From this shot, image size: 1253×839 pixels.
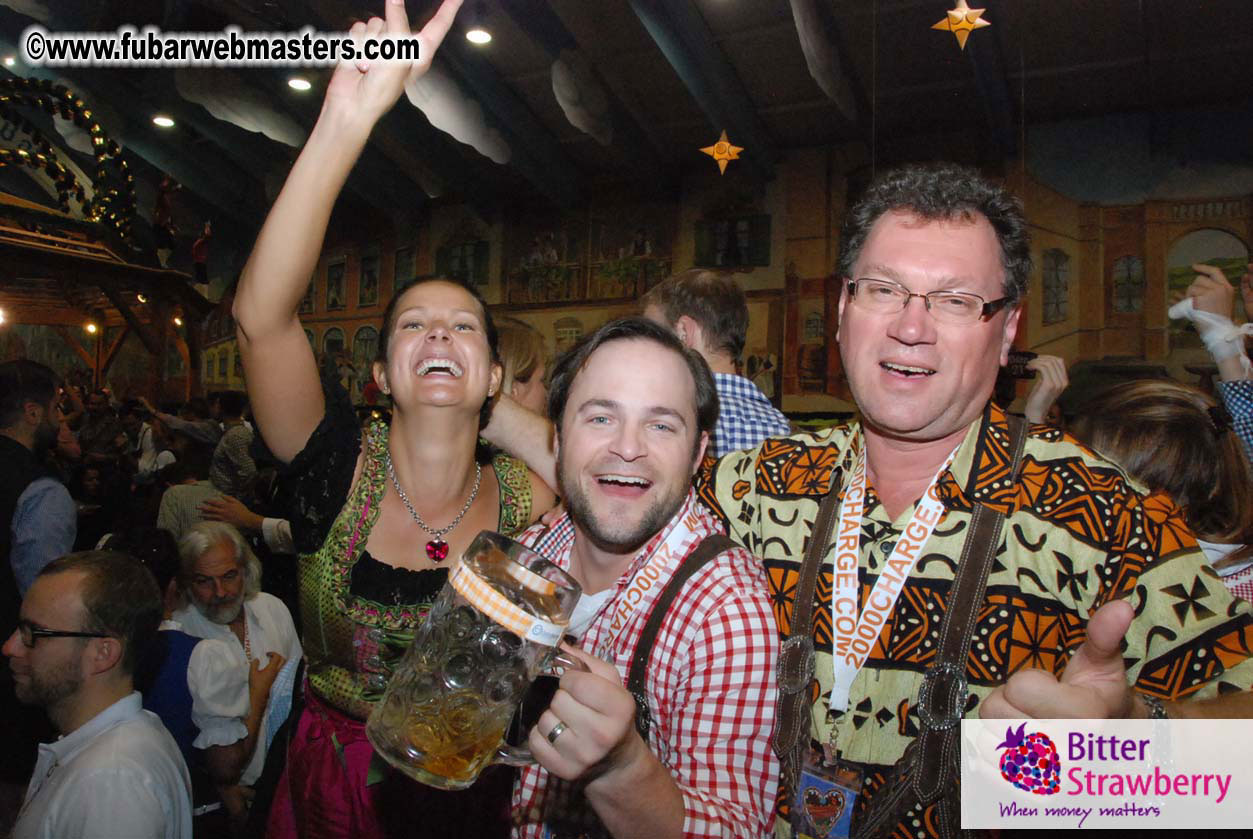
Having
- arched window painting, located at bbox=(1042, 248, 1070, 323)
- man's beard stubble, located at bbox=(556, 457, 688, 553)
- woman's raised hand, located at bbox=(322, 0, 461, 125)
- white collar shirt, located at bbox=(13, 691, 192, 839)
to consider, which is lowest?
white collar shirt, located at bbox=(13, 691, 192, 839)

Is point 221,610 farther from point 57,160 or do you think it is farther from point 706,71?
point 706,71

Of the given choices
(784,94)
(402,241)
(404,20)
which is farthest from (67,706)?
(402,241)

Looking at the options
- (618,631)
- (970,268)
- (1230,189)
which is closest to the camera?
(618,631)

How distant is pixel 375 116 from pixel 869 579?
1206mm

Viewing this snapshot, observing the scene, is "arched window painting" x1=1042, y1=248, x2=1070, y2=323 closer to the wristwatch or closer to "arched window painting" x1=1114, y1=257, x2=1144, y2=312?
"arched window painting" x1=1114, y1=257, x2=1144, y2=312

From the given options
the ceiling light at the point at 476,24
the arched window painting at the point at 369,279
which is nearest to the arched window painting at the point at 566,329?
the arched window painting at the point at 369,279

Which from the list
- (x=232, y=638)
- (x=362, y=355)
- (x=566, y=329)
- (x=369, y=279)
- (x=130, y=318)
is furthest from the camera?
(x=362, y=355)

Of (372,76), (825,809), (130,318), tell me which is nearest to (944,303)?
(825,809)

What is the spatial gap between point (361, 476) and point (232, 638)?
68.1 inches

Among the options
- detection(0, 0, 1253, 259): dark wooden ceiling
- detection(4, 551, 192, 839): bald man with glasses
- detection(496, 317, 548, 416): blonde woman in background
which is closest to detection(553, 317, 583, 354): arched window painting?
detection(0, 0, 1253, 259): dark wooden ceiling

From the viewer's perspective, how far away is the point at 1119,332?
9727 mm

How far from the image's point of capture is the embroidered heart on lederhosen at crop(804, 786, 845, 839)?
48.4 inches

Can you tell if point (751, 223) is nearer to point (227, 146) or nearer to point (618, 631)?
point (227, 146)

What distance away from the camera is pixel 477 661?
88 centimetres
